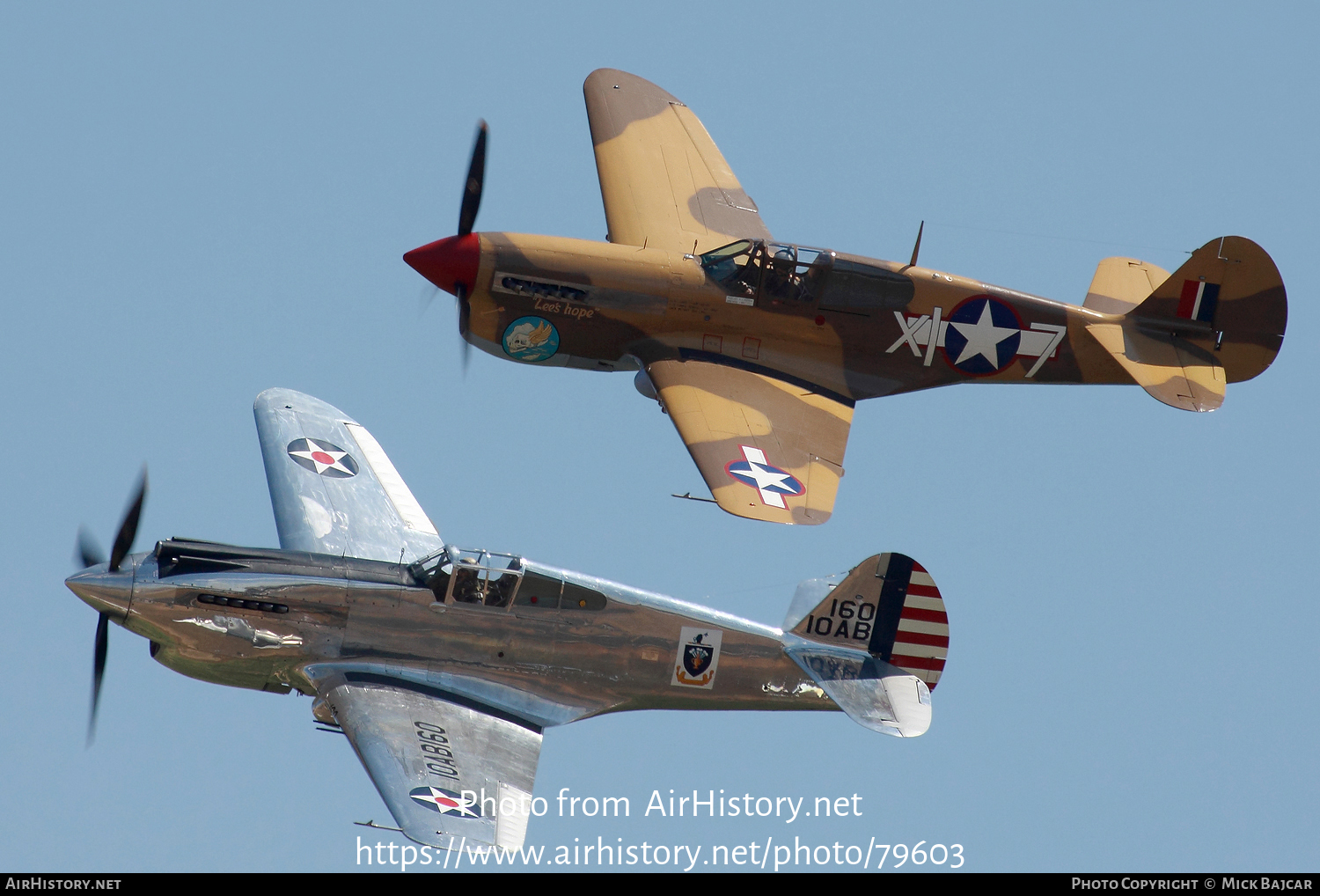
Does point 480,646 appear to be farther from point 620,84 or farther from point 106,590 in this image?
point 620,84

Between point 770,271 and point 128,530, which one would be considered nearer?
point 128,530

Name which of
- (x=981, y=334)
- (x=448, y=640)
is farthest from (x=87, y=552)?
(x=981, y=334)

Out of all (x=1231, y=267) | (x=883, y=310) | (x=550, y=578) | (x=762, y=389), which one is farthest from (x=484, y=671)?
(x=1231, y=267)

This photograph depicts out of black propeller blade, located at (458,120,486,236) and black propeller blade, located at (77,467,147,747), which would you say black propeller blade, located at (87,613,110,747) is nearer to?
black propeller blade, located at (77,467,147,747)

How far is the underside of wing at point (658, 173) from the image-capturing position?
25.8 metres

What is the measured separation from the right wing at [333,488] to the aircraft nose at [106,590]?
6.90ft

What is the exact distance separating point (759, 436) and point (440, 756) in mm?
5139

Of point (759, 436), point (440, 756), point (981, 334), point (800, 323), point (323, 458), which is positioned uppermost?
point (981, 334)

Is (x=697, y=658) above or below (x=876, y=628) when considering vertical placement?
below

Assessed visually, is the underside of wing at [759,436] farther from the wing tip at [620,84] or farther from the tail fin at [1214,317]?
the wing tip at [620,84]

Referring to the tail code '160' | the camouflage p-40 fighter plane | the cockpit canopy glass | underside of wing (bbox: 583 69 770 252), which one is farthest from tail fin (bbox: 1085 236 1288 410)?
the tail code '160'

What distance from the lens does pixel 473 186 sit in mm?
23828

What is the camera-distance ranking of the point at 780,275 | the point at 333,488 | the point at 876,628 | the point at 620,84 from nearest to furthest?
the point at 876,628, the point at 333,488, the point at 780,275, the point at 620,84

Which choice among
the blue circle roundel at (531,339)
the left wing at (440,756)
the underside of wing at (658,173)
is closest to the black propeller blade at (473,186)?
the blue circle roundel at (531,339)
